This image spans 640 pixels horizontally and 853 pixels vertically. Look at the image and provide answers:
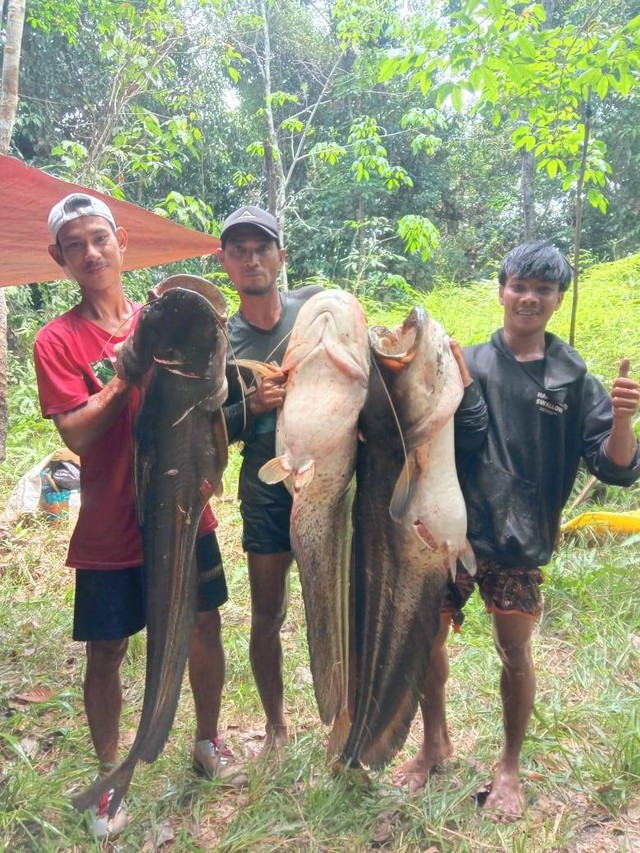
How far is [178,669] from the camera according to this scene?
1.88 metres

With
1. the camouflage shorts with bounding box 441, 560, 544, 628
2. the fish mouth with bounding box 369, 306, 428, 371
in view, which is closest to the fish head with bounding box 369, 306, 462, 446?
the fish mouth with bounding box 369, 306, 428, 371

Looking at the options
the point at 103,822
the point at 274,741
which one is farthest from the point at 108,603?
the point at 274,741

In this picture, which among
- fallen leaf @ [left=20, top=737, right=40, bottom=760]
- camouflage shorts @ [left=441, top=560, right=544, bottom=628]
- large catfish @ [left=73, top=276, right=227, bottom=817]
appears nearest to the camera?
large catfish @ [left=73, top=276, right=227, bottom=817]

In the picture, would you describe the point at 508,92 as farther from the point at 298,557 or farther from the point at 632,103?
the point at 632,103

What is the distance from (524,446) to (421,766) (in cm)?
142

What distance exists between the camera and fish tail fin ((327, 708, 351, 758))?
1.86 m

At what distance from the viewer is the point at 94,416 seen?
1857 mm

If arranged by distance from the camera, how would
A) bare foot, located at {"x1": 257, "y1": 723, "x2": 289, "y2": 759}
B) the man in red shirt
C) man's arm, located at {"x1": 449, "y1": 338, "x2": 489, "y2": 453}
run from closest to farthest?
man's arm, located at {"x1": 449, "y1": 338, "x2": 489, "y2": 453} → the man in red shirt → bare foot, located at {"x1": 257, "y1": 723, "x2": 289, "y2": 759}

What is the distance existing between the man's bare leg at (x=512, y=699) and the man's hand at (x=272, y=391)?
44.5 inches

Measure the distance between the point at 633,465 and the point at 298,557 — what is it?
1119 mm

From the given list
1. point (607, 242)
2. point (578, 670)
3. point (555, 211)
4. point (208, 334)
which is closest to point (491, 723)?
point (578, 670)

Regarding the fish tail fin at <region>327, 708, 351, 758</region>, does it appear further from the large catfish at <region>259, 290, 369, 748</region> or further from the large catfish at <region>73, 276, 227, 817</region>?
the large catfish at <region>73, 276, 227, 817</region>

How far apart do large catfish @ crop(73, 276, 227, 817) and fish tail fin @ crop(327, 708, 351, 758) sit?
49cm

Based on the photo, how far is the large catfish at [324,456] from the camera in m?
1.61
